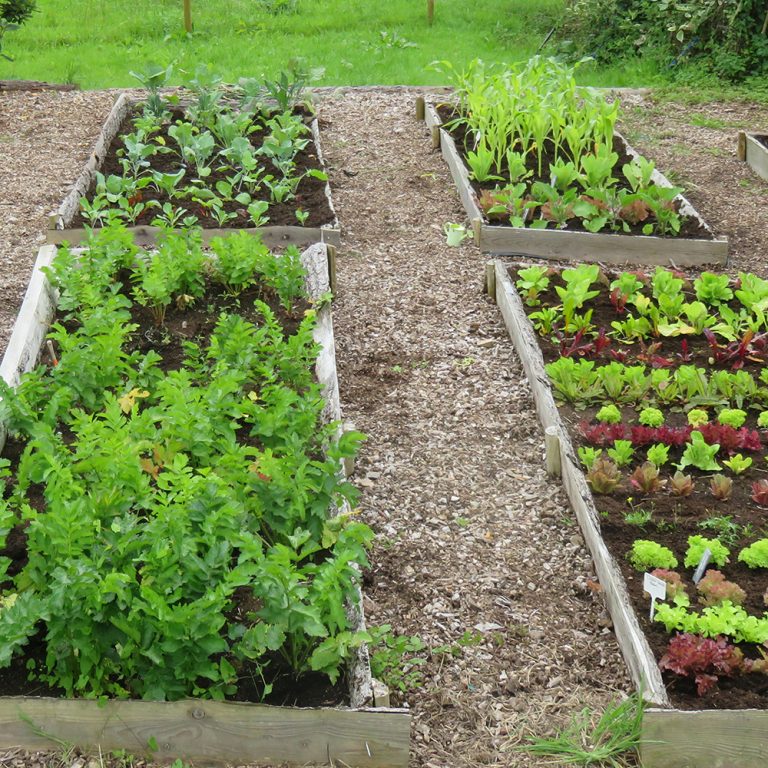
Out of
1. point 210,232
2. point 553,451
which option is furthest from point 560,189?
point 553,451

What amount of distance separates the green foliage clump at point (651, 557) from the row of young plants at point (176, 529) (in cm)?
96

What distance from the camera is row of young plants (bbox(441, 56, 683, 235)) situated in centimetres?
586

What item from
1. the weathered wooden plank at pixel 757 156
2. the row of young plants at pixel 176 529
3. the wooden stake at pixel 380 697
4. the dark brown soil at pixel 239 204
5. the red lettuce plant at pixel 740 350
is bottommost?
the weathered wooden plank at pixel 757 156

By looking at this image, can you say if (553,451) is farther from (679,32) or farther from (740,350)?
(679,32)

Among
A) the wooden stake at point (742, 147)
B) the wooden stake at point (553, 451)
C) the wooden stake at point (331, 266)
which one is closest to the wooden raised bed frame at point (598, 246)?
the wooden stake at point (331, 266)

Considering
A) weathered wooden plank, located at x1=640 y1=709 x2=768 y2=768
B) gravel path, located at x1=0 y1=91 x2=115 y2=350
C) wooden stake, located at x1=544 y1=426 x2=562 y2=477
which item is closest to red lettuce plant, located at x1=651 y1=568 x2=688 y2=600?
weathered wooden plank, located at x1=640 y1=709 x2=768 y2=768

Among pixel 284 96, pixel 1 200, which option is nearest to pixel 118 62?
pixel 284 96

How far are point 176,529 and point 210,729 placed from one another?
0.54m

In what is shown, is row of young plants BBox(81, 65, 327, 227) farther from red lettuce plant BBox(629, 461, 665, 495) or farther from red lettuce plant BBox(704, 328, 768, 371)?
red lettuce plant BBox(629, 461, 665, 495)

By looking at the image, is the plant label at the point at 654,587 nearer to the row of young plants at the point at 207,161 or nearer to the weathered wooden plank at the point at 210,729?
the weathered wooden plank at the point at 210,729

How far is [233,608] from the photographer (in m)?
3.05

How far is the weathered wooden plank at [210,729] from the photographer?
8.37 ft

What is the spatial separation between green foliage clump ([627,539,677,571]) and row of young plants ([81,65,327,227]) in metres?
3.06

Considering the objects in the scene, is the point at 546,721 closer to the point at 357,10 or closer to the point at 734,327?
the point at 734,327
